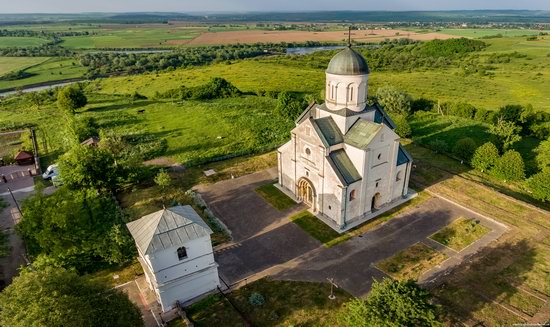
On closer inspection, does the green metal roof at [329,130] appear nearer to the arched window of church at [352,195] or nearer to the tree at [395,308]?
the arched window of church at [352,195]

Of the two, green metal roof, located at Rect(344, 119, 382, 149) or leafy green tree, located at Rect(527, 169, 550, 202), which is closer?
green metal roof, located at Rect(344, 119, 382, 149)

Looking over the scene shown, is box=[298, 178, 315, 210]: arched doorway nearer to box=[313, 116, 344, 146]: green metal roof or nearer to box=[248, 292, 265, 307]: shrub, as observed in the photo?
box=[313, 116, 344, 146]: green metal roof

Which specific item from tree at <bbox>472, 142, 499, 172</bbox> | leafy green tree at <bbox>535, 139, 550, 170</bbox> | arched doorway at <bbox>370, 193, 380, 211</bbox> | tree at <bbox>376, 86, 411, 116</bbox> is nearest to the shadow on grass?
Answer: arched doorway at <bbox>370, 193, 380, 211</bbox>

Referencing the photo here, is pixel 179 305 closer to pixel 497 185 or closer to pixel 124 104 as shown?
pixel 497 185

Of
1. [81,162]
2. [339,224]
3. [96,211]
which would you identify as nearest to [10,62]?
[81,162]

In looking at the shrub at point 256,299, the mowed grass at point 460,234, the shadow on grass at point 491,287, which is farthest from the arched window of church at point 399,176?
the shrub at point 256,299

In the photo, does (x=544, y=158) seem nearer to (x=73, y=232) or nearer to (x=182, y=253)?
(x=182, y=253)
